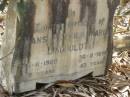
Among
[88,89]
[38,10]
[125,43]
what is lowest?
[88,89]

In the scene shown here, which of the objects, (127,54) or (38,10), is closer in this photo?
(38,10)

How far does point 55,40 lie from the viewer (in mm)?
3078

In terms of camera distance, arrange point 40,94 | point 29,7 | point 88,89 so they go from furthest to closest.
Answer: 1. point 88,89
2. point 40,94
3. point 29,7

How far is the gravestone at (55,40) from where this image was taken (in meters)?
2.90

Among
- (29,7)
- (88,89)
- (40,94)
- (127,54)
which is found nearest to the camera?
(29,7)

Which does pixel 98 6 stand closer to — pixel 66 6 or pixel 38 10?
pixel 66 6

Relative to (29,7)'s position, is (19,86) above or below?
below

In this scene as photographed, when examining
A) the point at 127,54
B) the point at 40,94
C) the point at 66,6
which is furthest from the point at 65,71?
the point at 127,54

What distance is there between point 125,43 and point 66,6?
1.17 meters

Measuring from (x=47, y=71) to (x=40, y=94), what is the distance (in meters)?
0.17

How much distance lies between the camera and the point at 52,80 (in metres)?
3.16

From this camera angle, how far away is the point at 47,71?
10.2ft

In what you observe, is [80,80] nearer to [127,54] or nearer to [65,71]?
[65,71]

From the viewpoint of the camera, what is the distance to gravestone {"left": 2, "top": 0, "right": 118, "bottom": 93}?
2.90 m
